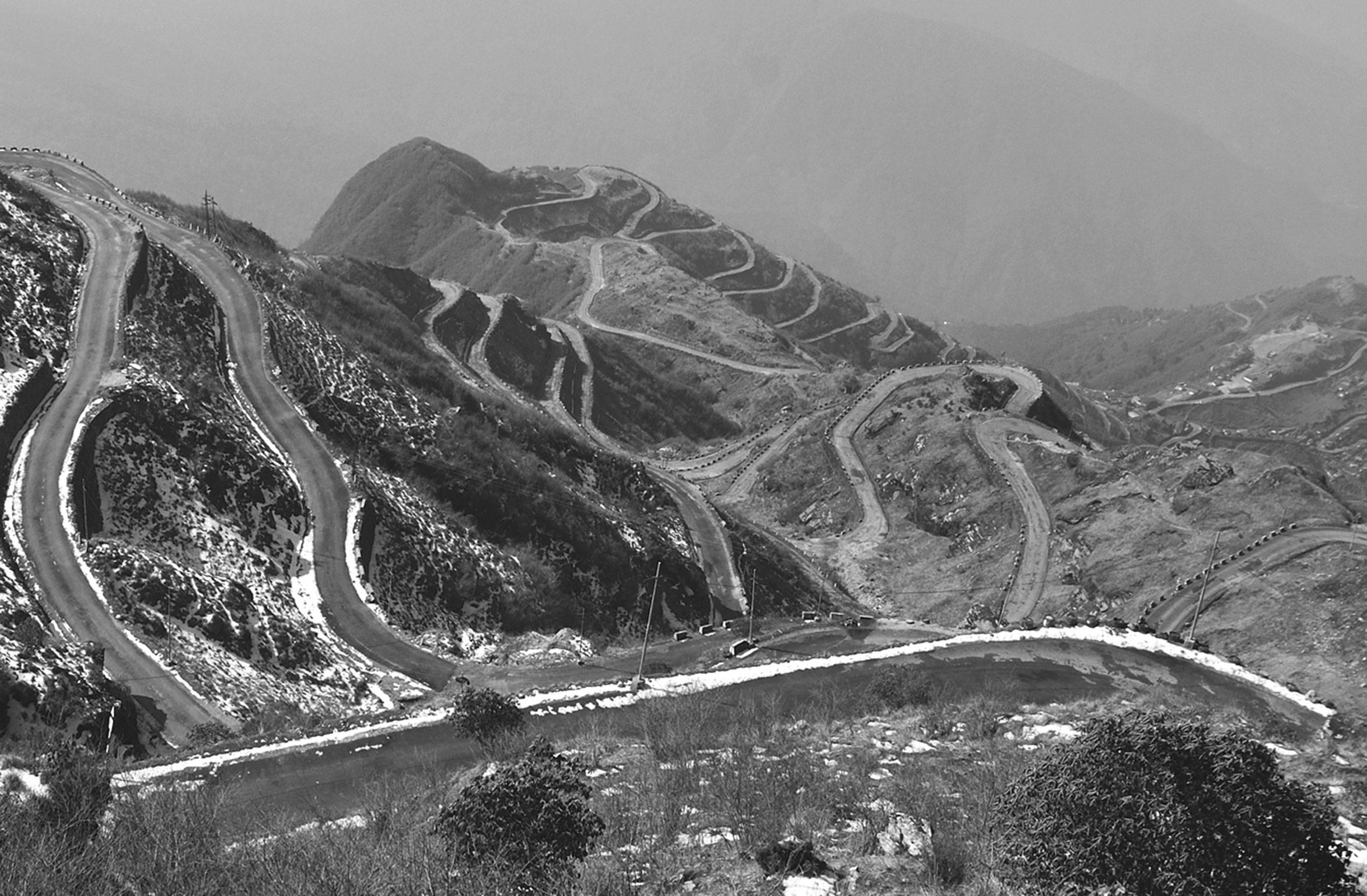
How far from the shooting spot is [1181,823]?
41.2ft

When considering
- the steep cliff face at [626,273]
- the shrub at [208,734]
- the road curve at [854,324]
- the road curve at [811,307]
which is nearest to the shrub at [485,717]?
the shrub at [208,734]

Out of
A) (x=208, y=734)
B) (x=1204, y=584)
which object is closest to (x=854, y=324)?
(x=1204, y=584)

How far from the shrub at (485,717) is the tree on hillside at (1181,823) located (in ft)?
50.4

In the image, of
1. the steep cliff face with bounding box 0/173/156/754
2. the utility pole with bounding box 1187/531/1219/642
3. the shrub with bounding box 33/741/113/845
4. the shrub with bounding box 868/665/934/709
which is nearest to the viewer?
the shrub with bounding box 33/741/113/845

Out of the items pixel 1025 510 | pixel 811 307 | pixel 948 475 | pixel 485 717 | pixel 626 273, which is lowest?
pixel 1025 510

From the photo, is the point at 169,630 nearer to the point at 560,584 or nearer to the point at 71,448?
the point at 71,448

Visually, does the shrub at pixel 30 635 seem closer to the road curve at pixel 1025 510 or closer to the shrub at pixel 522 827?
the shrub at pixel 522 827

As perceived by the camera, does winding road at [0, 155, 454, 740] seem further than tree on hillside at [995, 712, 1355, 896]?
Yes

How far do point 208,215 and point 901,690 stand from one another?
7019cm

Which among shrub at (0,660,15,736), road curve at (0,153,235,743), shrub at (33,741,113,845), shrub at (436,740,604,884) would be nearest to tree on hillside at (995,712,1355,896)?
shrub at (436,740,604,884)

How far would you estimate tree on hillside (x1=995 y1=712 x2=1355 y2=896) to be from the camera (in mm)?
12508

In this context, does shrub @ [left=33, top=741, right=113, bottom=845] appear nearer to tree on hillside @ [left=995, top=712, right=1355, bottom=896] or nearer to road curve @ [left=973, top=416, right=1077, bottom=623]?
tree on hillside @ [left=995, top=712, right=1355, bottom=896]

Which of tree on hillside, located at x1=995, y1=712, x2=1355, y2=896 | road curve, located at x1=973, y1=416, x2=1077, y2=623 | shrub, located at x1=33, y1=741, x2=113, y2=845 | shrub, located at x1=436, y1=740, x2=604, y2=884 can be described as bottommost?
road curve, located at x1=973, y1=416, x2=1077, y2=623

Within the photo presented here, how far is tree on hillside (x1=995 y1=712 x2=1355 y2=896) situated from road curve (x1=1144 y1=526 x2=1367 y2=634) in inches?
2033
